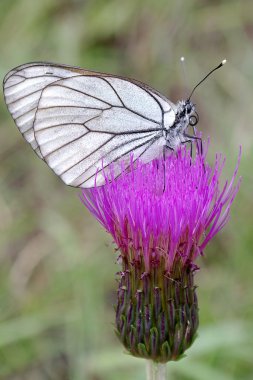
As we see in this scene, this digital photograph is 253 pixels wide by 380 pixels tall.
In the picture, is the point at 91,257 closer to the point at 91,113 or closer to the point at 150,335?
the point at 91,113

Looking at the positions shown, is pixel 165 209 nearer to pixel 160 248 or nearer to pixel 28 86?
pixel 160 248

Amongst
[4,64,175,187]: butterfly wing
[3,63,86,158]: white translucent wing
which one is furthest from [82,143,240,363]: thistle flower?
[3,63,86,158]: white translucent wing

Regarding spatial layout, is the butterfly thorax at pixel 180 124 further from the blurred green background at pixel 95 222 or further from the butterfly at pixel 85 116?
the blurred green background at pixel 95 222

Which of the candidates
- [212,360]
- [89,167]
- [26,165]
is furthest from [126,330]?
[26,165]

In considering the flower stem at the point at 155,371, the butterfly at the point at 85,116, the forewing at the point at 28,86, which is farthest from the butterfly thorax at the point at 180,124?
the flower stem at the point at 155,371

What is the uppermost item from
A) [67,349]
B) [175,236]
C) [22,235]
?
[22,235]

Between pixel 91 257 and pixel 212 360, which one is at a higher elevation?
pixel 91 257

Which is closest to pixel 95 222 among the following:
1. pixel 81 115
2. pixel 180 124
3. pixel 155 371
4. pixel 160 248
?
pixel 81 115

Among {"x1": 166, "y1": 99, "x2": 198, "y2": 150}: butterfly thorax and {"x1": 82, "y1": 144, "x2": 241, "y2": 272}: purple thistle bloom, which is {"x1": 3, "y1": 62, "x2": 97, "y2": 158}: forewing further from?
{"x1": 82, "y1": 144, "x2": 241, "y2": 272}: purple thistle bloom
